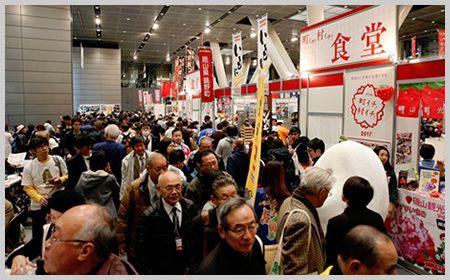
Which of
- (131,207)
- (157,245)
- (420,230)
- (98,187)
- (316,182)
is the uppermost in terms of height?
(316,182)

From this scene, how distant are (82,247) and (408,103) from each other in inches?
205

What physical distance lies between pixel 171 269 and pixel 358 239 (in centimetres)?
140

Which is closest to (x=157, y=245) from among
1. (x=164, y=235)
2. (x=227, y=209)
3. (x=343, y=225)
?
(x=164, y=235)

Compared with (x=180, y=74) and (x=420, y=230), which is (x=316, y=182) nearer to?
(x=420, y=230)

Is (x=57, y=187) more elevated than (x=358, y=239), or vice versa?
(x=358, y=239)

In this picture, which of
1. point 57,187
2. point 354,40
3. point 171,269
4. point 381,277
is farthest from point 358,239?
point 354,40

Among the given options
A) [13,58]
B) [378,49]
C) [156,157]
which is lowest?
[156,157]

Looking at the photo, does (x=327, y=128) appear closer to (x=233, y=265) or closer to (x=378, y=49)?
(x=378, y=49)

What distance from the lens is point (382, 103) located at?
5273mm

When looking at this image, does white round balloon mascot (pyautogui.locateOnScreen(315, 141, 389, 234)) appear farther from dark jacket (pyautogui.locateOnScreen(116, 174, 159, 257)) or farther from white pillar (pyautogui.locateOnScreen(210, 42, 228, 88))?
white pillar (pyautogui.locateOnScreen(210, 42, 228, 88))

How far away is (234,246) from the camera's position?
5.09ft

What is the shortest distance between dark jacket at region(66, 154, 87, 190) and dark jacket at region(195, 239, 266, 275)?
2588mm

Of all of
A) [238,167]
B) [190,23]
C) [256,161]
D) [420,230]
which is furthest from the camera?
[190,23]

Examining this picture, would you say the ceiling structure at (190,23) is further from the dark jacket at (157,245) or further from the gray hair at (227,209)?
the gray hair at (227,209)
